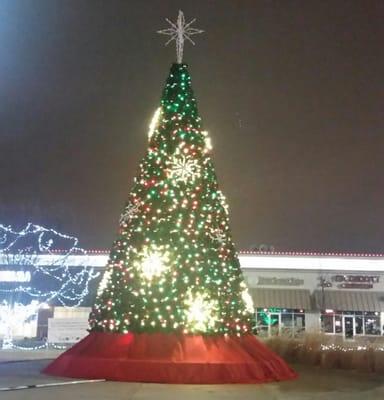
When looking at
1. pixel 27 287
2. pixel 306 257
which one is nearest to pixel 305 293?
pixel 306 257

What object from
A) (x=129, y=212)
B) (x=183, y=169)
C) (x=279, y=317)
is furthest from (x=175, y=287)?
(x=279, y=317)

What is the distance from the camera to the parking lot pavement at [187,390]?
9477mm

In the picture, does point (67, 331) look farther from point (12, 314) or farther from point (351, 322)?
point (351, 322)

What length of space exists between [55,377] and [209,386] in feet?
10.5

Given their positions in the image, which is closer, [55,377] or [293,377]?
[55,377]

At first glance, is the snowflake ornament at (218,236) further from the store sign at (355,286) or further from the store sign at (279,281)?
the store sign at (355,286)

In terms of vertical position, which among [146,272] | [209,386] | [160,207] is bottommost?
[209,386]

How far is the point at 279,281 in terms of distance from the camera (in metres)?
39.4

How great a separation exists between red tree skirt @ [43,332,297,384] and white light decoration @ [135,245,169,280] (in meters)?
1.25

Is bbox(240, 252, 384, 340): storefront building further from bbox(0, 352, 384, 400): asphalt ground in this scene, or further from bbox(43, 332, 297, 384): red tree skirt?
bbox(43, 332, 297, 384): red tree skirt

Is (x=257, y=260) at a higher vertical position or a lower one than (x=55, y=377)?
higher

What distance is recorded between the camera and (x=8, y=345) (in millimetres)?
27125

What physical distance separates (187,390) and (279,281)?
97.5 feet

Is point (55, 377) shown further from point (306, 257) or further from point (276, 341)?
point (306, 257)
